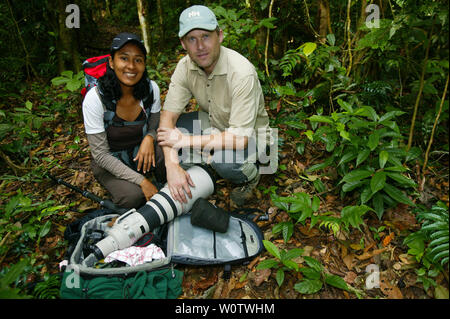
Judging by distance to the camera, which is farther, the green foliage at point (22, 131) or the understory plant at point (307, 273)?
the green foliage at point (22, 131)

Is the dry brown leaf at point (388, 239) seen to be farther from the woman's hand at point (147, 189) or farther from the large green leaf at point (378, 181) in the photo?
the woman's hand at point (147, 189)

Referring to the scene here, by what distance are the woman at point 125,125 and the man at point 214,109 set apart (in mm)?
228

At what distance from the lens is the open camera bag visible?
200 cm

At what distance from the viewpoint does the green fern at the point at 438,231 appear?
1.84m

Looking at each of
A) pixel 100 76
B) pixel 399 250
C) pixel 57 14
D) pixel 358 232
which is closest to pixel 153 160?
Result: pixel 100 76

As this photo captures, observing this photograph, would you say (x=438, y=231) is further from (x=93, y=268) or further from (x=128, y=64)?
(x=128, y=64)

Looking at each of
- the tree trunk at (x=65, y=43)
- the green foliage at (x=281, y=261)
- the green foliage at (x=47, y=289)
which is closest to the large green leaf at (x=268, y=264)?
the green foliage at (x=281, y=261)

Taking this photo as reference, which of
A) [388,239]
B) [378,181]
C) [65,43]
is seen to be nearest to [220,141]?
[378,181]

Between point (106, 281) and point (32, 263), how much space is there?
748 mm

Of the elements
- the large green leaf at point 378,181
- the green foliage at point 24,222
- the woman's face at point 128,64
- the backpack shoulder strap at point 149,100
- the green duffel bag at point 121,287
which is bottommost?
the green duffel bag at point 121,287

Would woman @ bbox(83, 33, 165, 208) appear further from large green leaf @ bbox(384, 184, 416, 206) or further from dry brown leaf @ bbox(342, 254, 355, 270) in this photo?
large green leaf @ bbox(384, 184, 416, 206)

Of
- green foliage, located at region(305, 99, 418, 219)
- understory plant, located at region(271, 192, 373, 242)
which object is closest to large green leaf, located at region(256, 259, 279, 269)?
understory plant, located at region(271, 192, 373, 242)
